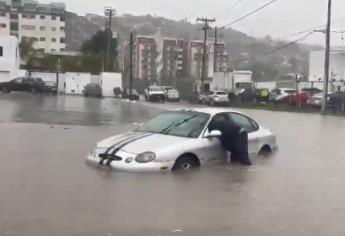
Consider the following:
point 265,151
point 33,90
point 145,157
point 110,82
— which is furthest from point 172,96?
point 145,157

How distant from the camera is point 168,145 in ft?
34.6

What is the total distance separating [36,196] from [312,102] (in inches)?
1516

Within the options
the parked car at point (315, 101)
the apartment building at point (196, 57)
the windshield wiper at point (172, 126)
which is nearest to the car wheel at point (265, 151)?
the windshield wiper at point (172, 126)

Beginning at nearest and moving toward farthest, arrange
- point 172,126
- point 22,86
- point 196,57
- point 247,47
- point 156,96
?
1. point 172,126
2. point 247,47
3. point 22,86
4. point 156,96
5. point 196,57

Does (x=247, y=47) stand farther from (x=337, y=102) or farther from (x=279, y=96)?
(x=337, y=102)

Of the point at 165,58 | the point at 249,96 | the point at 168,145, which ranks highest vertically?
the point at 165,58

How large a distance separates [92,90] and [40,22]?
97711mm

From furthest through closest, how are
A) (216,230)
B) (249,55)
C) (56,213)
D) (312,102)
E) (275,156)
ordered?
(249,55)
(312,102)
(275,156)
(56,213)
(216,230)

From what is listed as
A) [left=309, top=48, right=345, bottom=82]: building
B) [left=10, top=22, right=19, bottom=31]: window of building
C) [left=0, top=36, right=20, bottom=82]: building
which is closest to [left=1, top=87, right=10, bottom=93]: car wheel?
[left=0, top=36, right=20, bottom=82]: building

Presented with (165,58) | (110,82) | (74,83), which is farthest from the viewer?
(165,58)

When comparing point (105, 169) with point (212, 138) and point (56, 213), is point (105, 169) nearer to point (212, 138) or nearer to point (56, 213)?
point (212, 138)

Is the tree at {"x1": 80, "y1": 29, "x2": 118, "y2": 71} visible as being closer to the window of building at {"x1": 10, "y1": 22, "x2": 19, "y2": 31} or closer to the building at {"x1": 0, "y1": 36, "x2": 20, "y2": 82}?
the building at {"x1": 0, "y1": 36, "x2": 20, "y2": 82}

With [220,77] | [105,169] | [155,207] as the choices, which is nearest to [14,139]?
[105,169]

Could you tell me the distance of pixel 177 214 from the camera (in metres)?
7.36
